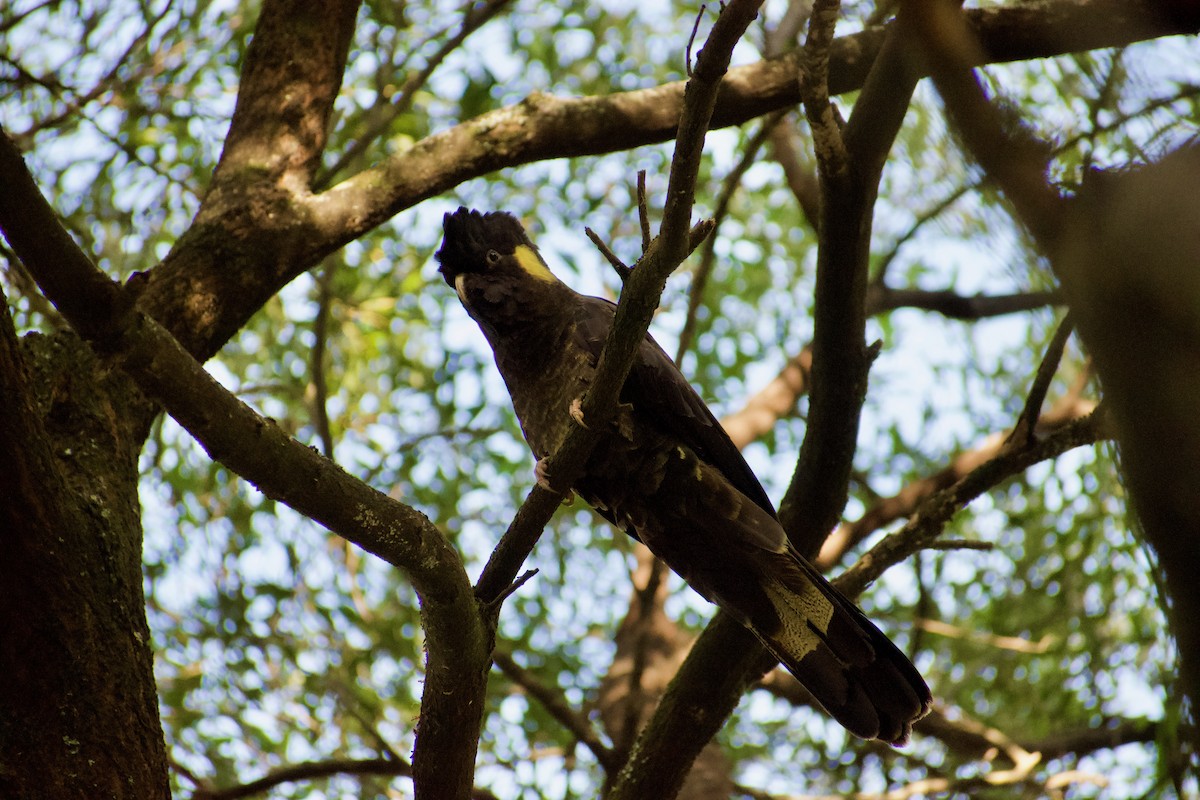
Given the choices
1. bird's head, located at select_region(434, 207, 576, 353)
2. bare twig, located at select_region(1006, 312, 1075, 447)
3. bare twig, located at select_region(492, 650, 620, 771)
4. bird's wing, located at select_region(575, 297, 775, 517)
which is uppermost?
bird's head, located at select_region(434, 207, 576, 353)

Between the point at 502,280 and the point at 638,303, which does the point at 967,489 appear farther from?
the point at 502,280

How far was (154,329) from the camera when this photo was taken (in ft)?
6.42

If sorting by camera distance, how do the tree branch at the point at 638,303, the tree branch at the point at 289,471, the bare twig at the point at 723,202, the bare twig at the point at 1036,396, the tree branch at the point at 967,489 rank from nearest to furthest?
the tree branch at the point at 289,471 < the tree branch at the point at 638,303 < the bare twig at the point at 1036,396 < the tree branch at the point at 967,489 < the bare twig at the point at 723,202

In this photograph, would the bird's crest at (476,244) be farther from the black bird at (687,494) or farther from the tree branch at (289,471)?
the tree branch at (289,471)

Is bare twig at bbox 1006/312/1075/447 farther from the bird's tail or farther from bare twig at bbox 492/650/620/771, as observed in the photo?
bare twig at bbox 492/650/620/771

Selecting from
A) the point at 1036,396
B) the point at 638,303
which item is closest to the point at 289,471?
the point at 638,303

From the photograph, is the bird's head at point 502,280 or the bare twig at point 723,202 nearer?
the bird's head at point 502,280

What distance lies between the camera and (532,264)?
3.84 metres

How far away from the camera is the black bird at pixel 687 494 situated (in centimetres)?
313

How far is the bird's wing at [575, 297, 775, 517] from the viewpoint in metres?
3.31

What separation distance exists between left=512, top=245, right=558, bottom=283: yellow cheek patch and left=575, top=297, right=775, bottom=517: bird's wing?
35 centimetres

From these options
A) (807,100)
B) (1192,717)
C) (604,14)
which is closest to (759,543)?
(807,100)

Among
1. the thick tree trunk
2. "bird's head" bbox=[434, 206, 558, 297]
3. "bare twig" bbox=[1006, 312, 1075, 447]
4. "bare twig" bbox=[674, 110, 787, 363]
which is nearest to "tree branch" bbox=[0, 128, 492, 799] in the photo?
the thick tree trunk

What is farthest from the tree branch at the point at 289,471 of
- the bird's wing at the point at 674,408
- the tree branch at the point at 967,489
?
the tree branch at the point at 967,489
